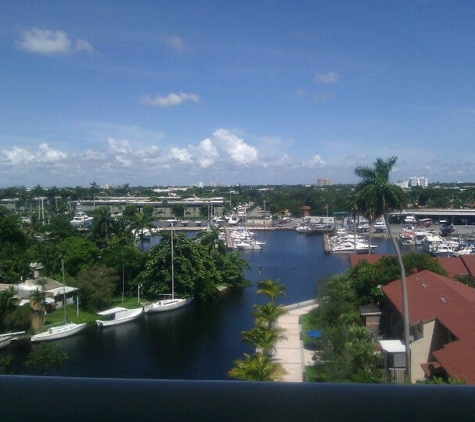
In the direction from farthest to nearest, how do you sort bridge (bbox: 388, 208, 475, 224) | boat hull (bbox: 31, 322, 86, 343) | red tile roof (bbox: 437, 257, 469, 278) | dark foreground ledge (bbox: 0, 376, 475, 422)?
bridge (bbox: 388, 208, 475, 224) → red tile roof (bbox: 437, 257, 469, 278) → boat hull (bbox: 31, 322, 86, 343) → dark foreground ledge (bbox: 0, 376, 475, 422)

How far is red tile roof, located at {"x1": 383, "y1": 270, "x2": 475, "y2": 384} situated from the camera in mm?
5039

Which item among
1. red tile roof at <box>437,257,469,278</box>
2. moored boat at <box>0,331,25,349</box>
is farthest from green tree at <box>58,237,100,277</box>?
red tile roof at <box>437,257,469,278</box>

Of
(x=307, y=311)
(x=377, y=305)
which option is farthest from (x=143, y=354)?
(x=377, y=305)

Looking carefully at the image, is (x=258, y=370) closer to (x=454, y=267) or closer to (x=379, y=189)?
(x=379, y=189)

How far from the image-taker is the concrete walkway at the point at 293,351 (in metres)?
7.20

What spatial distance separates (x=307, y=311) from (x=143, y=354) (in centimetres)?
353

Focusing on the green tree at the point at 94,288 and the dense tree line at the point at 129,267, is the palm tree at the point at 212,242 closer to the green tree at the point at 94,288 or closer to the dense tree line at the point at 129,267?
the dense tree line at the point at 129,267

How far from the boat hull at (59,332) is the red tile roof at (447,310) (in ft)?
19.6

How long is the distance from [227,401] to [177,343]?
9.65 m

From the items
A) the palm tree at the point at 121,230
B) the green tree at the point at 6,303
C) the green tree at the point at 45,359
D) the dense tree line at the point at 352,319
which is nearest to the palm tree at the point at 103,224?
the palm tree at the point at 121,230

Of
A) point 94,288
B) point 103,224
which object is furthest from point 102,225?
point 94,288

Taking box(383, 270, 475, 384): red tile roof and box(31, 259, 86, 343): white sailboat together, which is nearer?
box(383, 270, 475, 384): red tile roof

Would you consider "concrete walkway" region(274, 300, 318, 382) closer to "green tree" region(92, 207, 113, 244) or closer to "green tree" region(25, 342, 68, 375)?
"green tree" region(25, 342, 68, 375)

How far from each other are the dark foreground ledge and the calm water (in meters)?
4.77
